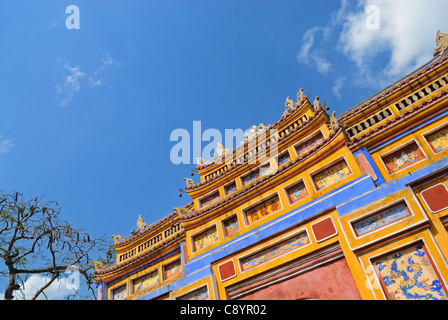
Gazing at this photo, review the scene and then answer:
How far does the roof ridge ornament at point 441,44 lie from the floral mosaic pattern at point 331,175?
16.1ft

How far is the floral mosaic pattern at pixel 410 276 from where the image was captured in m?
5.68

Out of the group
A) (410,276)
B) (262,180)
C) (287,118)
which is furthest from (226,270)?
(287,118)

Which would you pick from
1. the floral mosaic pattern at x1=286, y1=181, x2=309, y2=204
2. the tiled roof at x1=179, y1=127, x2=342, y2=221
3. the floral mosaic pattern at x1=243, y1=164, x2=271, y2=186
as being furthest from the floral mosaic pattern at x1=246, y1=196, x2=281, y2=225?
the floral mosaic pattern at x1=243, y1=164, x2=271, y2=186

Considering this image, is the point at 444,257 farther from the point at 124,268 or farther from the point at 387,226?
the point at 124,268

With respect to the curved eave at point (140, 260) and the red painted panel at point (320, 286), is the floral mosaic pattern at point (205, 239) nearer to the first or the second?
the curved eave at point (140, 260)

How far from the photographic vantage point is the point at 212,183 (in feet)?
38.0

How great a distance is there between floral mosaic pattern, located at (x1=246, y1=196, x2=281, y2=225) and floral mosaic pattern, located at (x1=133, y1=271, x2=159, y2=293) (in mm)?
4136

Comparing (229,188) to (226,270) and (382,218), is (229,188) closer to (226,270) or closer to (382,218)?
(226,270)

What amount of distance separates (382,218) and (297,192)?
2.55 m

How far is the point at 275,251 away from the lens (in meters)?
8.20

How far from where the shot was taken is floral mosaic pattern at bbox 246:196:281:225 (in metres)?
9.11

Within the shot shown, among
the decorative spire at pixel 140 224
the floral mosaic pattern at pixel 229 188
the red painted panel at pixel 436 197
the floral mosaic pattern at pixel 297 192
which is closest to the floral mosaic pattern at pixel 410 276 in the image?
the red painted panel at pixel 436 197
